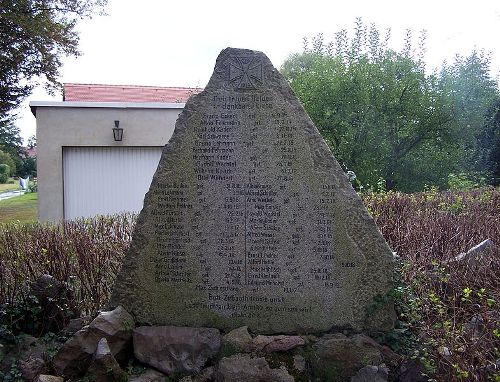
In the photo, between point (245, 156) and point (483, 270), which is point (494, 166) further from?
point (245, 156)

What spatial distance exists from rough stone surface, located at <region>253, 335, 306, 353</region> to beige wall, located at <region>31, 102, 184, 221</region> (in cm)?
1096

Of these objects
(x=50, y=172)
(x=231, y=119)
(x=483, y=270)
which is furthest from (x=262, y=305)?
(x=50, y=172)

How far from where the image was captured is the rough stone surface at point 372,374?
3873mm

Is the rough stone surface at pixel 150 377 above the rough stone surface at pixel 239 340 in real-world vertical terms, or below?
below

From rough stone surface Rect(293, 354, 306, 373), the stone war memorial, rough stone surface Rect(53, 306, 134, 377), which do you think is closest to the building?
the stone war memorial

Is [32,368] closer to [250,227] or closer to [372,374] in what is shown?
[250,227]

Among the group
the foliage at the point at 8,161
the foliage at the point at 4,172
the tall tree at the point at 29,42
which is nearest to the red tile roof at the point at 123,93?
the tall tree at the point at 29,42

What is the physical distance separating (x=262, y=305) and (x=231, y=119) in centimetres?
163

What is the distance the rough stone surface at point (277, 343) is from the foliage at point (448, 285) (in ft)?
2.99

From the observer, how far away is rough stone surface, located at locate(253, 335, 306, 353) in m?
4.12

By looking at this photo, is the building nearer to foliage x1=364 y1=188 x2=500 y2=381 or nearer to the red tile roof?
the red tile roof

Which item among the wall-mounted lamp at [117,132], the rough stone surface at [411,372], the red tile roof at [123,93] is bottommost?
the rough stone surface at [411,372]

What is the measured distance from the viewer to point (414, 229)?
622 centimetres

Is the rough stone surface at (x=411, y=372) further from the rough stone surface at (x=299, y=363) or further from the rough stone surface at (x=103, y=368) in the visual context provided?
the rough stone surface at (x=103, y=368)
